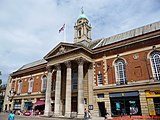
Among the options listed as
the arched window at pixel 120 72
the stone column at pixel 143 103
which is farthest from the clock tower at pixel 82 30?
the stone column at pixel 143 103

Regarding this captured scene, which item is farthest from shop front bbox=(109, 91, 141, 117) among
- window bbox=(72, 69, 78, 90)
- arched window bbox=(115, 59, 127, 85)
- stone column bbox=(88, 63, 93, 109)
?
A: window bbox=(72, 69, 78, 90)

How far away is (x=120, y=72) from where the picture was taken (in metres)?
25.1

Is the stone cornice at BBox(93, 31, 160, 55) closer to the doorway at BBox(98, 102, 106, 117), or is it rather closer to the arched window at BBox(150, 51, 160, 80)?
the arched window at BBox(150, 51, 160, 80)

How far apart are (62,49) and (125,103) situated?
49.3 feet

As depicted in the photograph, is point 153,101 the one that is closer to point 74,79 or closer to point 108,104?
point 108,104

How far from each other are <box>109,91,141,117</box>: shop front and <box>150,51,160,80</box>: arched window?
371 cm

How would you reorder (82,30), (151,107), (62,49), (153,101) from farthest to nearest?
(82,30) → (62,49) → (153,101) → (151,107)

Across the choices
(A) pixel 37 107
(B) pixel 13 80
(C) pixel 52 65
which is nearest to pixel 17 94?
(B) pixel 13 80

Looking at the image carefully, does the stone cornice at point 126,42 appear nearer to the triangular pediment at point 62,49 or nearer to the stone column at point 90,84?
the stone column at point 90,84

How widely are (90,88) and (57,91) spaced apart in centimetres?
598

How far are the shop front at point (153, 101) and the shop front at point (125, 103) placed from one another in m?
1.65

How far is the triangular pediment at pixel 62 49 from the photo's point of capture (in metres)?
28.2

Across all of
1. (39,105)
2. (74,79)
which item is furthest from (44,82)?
(74,79)

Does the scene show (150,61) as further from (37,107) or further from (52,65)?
(37,107)
